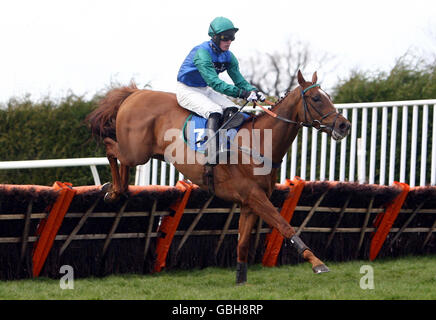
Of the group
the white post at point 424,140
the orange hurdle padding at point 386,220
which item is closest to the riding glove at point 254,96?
the orange hurdle padding at point 386,220

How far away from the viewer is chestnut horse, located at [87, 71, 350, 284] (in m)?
5.95

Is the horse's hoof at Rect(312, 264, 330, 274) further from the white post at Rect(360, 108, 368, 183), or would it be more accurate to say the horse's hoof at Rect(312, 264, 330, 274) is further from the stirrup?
the white post at Rect(360, 108, 368, 183)

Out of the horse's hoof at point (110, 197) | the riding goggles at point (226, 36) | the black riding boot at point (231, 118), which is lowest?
the horse's hoof at point (110, 197)

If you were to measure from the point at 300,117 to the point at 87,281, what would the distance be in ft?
7.16

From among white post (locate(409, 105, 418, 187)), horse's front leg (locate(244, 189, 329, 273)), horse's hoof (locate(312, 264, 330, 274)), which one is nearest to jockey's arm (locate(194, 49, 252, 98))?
horse's front leg (locate(244, 189, 329, 273))

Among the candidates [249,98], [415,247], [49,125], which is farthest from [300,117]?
[49,125]

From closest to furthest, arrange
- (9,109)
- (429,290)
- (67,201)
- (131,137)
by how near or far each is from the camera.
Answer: (429,290), (67,201), (131,137), (9,109)

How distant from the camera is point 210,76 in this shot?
6.23 meters

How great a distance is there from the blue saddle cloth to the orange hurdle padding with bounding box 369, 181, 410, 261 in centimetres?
203

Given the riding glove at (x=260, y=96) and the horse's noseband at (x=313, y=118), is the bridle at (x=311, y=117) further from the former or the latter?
the riding glove at (x=260, y=96)

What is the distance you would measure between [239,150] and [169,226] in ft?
3.30

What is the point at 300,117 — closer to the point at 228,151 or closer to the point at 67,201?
the point at 228,151

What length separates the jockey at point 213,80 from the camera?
20.4 feet

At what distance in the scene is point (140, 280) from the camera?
242 inches
